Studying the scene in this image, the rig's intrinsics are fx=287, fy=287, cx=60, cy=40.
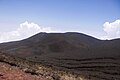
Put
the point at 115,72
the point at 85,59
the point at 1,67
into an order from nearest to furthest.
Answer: the point at 1,67 → the point at 115,72 → the point at 85,59

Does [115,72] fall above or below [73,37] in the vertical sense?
below

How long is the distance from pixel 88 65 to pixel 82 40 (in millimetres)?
42553

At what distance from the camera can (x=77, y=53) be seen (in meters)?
61.6

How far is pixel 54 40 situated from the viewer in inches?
3302

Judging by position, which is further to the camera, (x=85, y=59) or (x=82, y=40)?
(x=82, y=40)

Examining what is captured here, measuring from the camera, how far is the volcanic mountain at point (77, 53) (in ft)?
137

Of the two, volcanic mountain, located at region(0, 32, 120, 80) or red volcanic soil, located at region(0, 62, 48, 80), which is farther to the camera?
volcanic mountain, located at region(0, 32, 120, 80)

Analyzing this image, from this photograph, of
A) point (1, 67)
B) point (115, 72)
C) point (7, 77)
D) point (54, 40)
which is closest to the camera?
point (7, 77)

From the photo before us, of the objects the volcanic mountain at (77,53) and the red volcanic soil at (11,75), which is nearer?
the red volcanic soil at (11,75)

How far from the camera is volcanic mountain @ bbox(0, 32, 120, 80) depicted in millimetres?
41688

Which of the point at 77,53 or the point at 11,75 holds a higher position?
the point at 77,53

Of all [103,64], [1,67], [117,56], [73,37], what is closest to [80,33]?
[73,37]

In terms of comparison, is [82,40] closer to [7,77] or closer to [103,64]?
[103,64]

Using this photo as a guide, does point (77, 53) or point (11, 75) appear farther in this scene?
point (77, 53)
